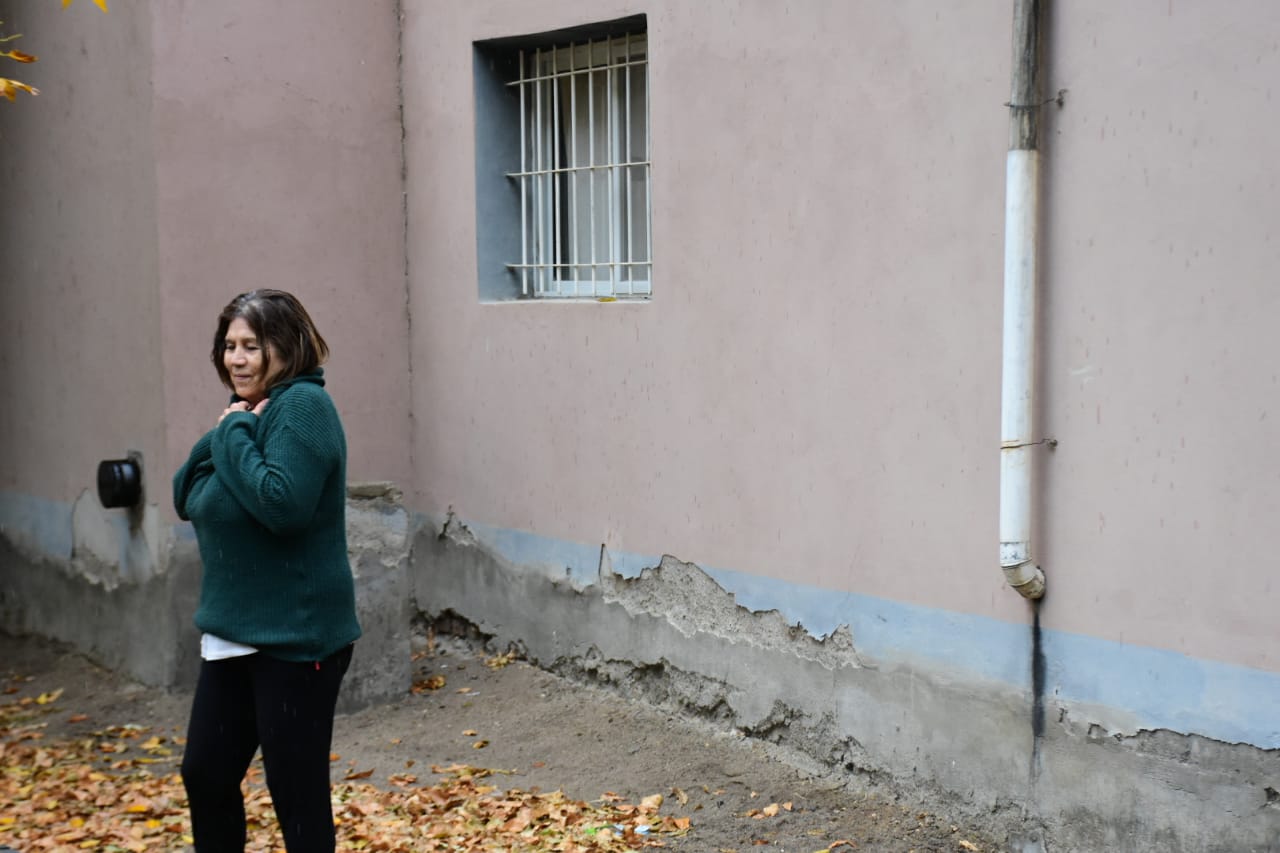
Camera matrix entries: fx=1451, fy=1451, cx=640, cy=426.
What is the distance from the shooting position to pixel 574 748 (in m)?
5.82

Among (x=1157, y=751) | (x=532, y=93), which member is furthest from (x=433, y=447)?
(x=1157, y=751)

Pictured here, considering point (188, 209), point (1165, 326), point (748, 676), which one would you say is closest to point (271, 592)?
point (748, 676)


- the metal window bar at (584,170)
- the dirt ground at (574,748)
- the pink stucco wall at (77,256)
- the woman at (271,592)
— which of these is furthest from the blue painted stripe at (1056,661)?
the pink stucco wall at (77,256)

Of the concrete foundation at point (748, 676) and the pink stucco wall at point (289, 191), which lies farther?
the pink stucco wall at point (289, 191)

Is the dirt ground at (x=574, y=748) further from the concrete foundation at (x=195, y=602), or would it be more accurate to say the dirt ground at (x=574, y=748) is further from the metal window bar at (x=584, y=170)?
the metal window bar at (x=584, y=170)

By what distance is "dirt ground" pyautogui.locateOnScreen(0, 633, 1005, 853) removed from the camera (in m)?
4.85

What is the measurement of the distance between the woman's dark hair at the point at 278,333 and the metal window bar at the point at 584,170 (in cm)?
232

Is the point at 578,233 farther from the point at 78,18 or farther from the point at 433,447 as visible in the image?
the point at 78,18

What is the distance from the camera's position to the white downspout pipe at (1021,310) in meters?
4.33

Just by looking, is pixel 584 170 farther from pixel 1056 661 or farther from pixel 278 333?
pixel 1056 661

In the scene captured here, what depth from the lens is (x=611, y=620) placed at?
→ 245 inches

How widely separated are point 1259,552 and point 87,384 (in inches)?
213

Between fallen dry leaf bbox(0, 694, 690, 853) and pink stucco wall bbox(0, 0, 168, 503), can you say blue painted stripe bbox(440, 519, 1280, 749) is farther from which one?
pink stucco wall bbox(0, 0, 168, 503)

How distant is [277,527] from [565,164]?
351 cm
